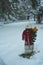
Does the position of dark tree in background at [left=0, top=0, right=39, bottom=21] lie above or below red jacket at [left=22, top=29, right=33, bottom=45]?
below

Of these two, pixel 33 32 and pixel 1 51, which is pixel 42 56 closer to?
pixel 33 32

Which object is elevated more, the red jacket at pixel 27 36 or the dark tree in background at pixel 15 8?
the red jacket at pixel 27 36

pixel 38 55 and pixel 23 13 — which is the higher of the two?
pixel 38 55

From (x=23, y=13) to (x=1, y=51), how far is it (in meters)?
55.2

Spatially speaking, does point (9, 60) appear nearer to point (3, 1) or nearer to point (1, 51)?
point (1, 51)

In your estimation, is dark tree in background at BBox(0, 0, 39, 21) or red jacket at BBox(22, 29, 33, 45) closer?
red jacket at BBox(22, 29, 33, 45)

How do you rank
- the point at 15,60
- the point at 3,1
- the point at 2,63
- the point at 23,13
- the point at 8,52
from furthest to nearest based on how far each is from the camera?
1. the point at 23,13
2. the point at 3,1
3. the point at 8,52
4. the point at 15,60
5. the point at 2,63

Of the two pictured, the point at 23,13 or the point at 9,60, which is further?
the point at 23,13

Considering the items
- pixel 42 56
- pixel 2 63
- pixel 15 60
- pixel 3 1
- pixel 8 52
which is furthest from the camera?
pixel 3 1

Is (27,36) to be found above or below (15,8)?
above

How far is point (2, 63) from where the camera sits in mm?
7844

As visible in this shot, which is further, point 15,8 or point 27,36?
point 15,8

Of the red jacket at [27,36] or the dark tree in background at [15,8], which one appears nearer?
the red jacket at [27,36]

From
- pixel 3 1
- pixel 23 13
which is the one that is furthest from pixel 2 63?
pixel 23 13
